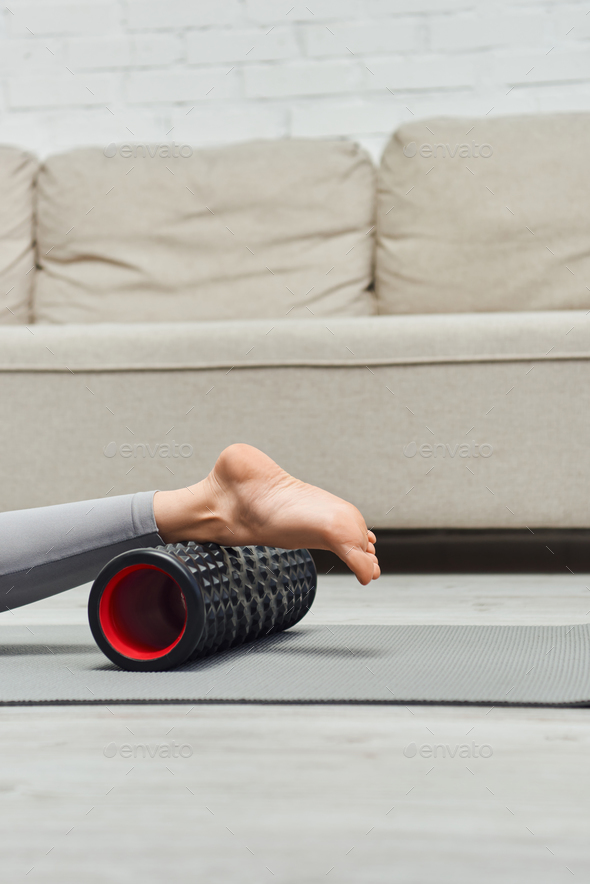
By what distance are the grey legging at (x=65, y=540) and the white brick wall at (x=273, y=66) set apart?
6.58 ft

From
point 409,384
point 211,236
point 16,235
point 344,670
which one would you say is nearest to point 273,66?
point 211,236

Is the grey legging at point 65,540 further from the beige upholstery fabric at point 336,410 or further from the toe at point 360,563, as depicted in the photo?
the beige upholstery fabric at point 336,410

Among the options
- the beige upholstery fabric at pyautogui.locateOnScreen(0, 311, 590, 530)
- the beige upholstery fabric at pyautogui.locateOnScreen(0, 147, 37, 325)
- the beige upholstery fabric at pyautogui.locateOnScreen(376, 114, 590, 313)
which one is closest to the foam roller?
the beige upholstery fabric at pyautogui.locateOnScreen(0, 311, 590, 530)

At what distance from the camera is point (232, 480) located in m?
0.98

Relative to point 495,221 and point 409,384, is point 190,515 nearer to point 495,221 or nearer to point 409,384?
point 409,384

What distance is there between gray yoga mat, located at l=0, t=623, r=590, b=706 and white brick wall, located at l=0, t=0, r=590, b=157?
201cm

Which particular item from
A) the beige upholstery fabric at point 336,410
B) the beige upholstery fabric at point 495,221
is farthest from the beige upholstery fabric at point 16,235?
the beige upholstery fabric at point 495,221

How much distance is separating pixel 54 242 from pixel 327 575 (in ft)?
4.01

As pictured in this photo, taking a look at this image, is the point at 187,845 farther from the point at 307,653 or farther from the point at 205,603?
the point at 307,653

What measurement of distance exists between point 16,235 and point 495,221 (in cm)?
129

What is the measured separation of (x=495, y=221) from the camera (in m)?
2.13

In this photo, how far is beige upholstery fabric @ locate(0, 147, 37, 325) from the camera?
2.30 meters

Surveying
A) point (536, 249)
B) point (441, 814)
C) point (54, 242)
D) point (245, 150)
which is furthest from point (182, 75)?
point (441, 814)

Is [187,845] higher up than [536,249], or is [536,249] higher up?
[536,249]
